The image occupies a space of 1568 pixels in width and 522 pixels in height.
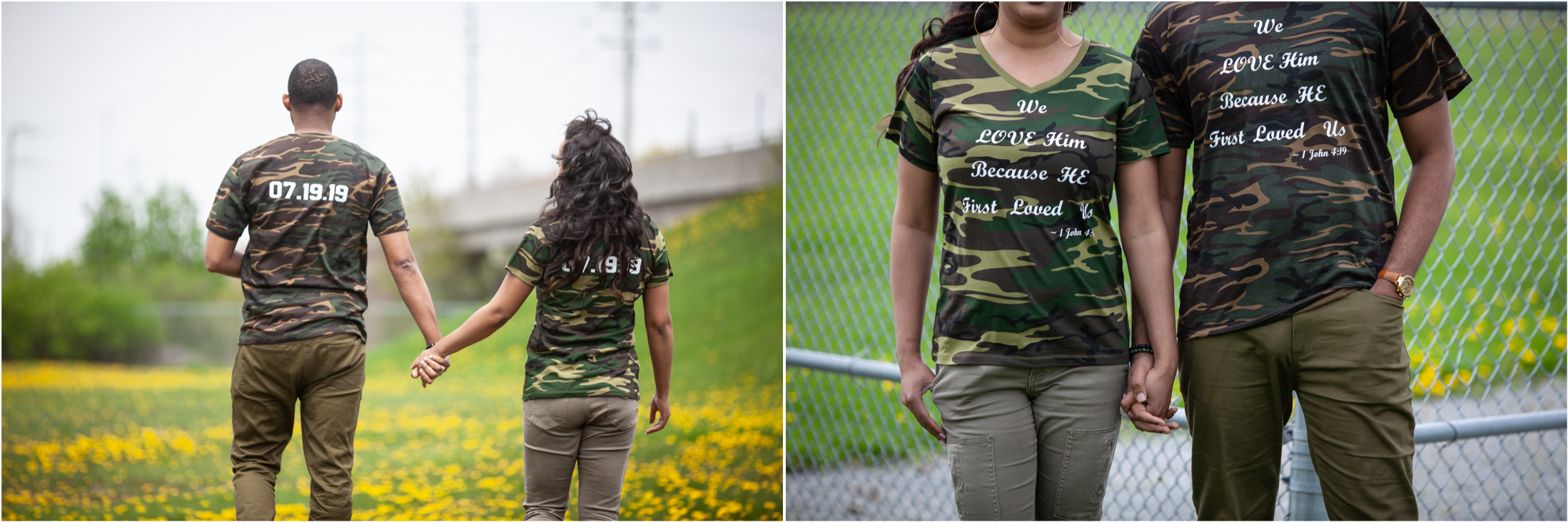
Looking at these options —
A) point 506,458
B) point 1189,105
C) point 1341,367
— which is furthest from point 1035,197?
point 506,458

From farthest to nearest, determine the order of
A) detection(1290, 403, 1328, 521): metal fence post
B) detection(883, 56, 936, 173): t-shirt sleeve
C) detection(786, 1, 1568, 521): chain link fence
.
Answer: detection(786, 1, 1568, 521): chain link fence < detection(1290, 403, 1328, 521): metal fence post < detection(883, 56, 936, 173): t-shirt sleeve

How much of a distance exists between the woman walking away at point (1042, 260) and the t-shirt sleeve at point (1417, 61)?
0.55 meters

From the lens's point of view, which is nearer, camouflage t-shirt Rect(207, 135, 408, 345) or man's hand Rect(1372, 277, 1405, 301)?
man's hand Rect(1372, 277, 1405, 301)

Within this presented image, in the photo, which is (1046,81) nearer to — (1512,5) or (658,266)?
(658,266)

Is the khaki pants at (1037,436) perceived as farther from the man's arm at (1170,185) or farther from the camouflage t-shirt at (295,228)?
the camouflage t-shirt at (295,228)

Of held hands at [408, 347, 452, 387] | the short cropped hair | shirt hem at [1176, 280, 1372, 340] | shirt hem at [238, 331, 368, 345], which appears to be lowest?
held hands at [408, 347, 452, 387]

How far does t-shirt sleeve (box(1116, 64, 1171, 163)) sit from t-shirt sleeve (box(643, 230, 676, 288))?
1.28 meters

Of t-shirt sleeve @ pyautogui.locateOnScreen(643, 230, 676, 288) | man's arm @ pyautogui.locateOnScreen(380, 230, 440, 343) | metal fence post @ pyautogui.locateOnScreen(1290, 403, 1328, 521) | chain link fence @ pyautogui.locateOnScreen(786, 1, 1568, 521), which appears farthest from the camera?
chain link fence @ pyautogui.locateOnScreen(786, 1, 1568, 521)

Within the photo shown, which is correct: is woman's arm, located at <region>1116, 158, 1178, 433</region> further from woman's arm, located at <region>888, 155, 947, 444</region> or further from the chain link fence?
the chain link fence

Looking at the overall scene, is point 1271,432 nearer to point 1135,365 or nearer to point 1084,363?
point 1135,365

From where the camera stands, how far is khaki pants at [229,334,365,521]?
8.55ft

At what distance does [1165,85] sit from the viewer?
2025 mm

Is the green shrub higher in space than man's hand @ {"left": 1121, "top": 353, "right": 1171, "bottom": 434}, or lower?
lower

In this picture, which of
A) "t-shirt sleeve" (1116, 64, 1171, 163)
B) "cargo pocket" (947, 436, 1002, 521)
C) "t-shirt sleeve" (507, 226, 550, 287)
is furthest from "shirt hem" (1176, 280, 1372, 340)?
"t-shirt sleeve" (507, 226, 550, 287)
